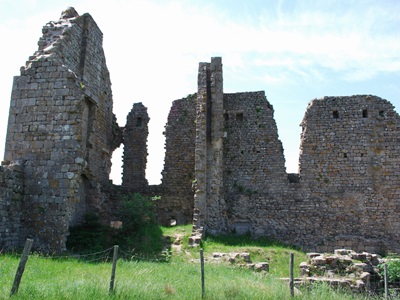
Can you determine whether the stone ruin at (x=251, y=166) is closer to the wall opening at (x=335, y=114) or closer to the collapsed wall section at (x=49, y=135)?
the wall opening at (x=335, y=114)

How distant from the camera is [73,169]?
12.0 meters

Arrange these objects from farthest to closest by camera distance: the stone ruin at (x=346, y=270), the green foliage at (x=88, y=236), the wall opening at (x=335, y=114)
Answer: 1. the wall opening at (x=335, y=114)
2. the green foliage at (x=88, y=236)
3. the stone ruin at (x=346, y=270)

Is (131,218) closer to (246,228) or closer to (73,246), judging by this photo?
(73,246)

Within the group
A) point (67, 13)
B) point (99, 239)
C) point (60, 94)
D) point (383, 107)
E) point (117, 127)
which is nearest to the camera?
point (60, 94)

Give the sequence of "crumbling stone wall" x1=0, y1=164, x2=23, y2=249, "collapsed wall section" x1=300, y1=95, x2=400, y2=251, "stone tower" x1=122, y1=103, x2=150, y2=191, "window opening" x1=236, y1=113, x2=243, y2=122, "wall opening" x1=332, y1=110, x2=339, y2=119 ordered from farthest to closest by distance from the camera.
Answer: "stone tower" x1=122, y1=103, x2=150, y2=191, "window opening" x1=236, y1=113, x2=243, y2=122, "wall opening" x1=332, y1=110, x2=339, y2=119, "collapsed wall section" x1=300, y1=95, x2=400, y2=251, "crumbling stone wall" x1=0, y1=164, x2=23, y2=249

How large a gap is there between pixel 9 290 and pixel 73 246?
22.3ft

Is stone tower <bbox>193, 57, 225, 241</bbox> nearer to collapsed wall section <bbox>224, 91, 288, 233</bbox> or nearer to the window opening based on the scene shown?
collapsed wall section <bbox>224, 91, 288, 233</bbox>

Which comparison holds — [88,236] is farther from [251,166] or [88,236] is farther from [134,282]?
[251,166]

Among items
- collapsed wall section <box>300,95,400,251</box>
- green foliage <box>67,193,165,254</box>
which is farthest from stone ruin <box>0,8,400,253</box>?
green foliage <box>67,193,165,254</box>

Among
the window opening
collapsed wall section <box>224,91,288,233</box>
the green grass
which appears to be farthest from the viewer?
the window opening

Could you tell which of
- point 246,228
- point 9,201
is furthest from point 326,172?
point 9,201

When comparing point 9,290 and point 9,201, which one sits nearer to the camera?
point 9,290

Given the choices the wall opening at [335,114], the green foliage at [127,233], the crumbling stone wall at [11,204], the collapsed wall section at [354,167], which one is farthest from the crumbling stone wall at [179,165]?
the crumbling stone wall at [11,204]

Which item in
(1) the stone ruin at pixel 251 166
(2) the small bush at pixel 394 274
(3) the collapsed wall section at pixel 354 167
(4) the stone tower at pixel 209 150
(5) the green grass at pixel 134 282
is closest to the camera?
(5) the green grass at pixel 134 282
